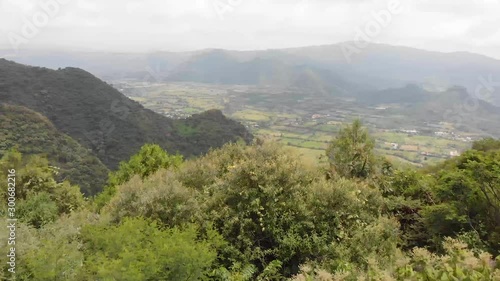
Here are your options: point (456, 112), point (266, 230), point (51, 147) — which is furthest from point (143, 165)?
point (456, 112)

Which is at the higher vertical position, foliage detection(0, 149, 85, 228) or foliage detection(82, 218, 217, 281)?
foliage detection(82, 218, 217, 281)

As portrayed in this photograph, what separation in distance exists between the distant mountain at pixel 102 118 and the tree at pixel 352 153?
4380cm

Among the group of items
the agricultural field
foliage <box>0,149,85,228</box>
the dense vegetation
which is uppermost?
the dense vegetation

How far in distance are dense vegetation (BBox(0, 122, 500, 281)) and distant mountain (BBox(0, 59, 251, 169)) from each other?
160 ft

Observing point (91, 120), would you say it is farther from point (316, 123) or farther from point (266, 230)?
point (316, 123)

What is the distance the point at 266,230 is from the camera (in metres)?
11.7

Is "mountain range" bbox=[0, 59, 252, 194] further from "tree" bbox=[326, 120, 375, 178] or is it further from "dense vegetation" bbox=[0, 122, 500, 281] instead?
"dense vegetation" bbox=[0, 122, 500, 281]

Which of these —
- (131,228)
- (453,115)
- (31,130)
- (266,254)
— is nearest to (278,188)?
(266,254)

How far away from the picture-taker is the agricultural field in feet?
282

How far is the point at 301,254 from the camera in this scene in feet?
38.5

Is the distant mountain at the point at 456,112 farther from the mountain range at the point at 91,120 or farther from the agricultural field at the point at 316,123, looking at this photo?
the mountain range at the point at 91,120

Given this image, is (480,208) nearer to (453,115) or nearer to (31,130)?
(31,130)

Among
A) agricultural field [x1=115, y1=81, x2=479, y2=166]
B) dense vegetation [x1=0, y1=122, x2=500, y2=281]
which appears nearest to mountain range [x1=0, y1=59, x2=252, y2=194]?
agricultural field [x1=115, y1=81, x2=479, y2=166]

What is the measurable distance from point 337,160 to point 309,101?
164796mm
